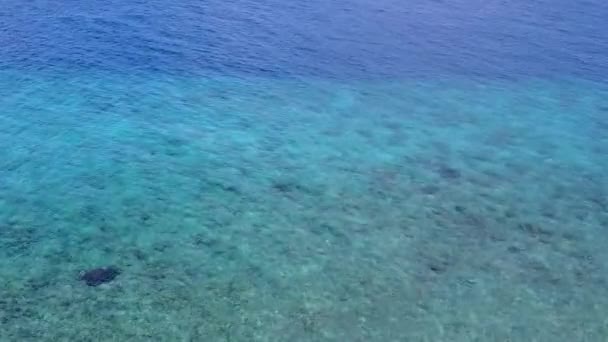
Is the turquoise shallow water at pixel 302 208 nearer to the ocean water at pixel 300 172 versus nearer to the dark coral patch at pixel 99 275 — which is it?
the ocean water at pixel 300 172

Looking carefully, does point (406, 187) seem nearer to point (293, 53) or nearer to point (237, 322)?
point (237, 322)

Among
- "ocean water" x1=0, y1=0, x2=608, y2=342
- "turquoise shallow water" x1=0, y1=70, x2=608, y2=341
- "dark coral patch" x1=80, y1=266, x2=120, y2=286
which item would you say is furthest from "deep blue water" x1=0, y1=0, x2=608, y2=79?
"dark coral patch" x1=80, y1=266, x2=120, y2=286

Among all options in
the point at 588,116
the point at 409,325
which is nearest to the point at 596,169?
the point at 588,116

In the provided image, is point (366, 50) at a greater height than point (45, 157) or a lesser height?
greater

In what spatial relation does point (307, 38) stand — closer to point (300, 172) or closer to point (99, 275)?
point (300, 172)

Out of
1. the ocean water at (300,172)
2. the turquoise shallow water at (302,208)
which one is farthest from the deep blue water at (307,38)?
the turquoise shallow water at (302,208)

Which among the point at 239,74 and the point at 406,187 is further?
the point at 239,74
